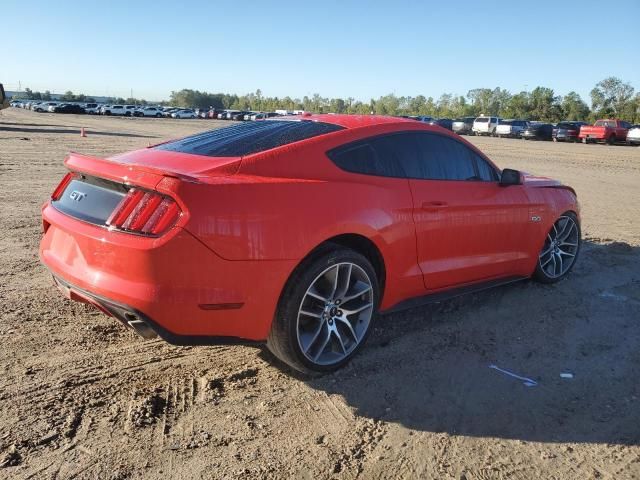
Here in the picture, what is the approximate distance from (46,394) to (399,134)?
2872 mm

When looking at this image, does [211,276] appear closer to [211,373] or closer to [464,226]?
[211,373]

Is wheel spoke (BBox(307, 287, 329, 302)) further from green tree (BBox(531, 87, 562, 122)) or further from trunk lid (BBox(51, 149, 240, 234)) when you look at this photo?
green tree (BBox(531, 87, 562, 122))

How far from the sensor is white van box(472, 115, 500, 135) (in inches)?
1889

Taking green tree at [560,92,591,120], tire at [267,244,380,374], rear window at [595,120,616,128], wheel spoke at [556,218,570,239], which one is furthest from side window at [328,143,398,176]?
green tree at [560,92,591,120]

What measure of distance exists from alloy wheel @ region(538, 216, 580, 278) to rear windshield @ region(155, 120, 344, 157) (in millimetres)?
2805

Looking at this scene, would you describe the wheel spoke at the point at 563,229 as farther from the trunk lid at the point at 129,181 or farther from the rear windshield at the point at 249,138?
the trunk lid at the point at 129,181

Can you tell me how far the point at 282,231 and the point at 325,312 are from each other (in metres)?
0.68

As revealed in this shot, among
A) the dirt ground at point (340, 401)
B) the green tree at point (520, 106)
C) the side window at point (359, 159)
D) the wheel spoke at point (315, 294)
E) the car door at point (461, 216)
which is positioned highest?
the green tree at point (520, 106)

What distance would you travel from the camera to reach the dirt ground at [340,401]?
105 inches

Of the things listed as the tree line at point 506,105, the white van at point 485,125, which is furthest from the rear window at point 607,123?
the tree line at point 506,105

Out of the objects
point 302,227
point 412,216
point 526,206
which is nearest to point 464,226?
point 412,216

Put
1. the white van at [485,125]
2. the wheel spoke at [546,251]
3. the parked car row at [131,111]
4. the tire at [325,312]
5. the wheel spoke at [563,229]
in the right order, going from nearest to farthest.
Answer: the tire at [325,312] < the wheel spoke at [546,251] < the wheel spoke at [563,229] < the white van at [485,125] < the parked car row at [131,111]

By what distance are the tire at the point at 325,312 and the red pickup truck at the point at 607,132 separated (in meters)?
40.9

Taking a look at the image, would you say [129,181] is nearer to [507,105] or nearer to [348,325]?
[348,325]
